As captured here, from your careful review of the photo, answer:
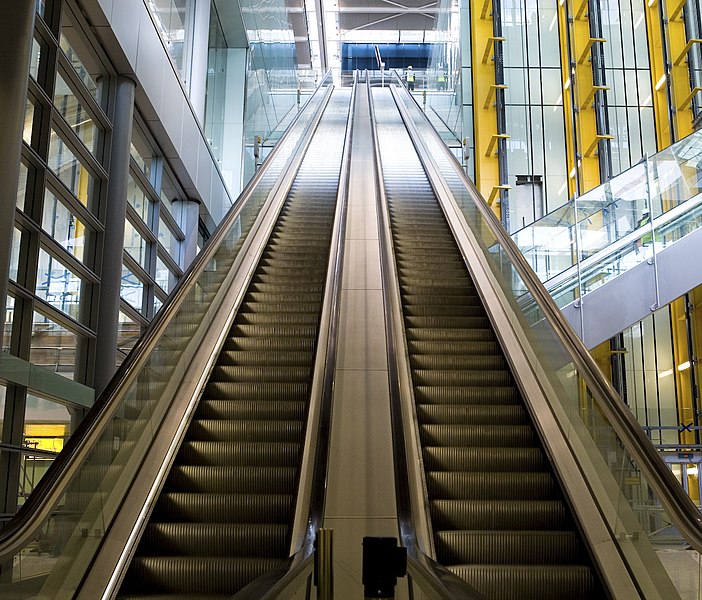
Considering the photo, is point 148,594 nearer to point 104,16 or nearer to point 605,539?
point 605,539

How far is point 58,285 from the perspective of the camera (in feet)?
26.2

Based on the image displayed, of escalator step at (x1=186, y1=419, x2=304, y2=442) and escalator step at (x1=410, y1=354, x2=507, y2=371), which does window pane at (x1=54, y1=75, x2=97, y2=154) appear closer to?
escalator step at (x1=186, y1=419, x2=304, y2=442)

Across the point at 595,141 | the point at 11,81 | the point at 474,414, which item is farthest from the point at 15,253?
the point at 595,141

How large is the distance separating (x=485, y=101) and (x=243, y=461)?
46.2 ft

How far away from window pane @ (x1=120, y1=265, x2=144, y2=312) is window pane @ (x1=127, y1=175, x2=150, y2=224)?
0.84 meters

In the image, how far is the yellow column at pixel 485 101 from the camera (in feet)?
57.3

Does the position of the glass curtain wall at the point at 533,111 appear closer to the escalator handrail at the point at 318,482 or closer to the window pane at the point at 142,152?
the window pane at the point at 142,152

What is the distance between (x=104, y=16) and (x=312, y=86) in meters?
16.0

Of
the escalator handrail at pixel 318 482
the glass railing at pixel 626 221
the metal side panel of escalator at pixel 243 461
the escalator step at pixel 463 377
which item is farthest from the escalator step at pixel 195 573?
the glass railing at pixel 626 221

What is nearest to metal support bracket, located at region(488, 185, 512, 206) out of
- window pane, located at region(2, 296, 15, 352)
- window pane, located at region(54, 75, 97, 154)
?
window pane, located at region(54, 75, 97, 154)

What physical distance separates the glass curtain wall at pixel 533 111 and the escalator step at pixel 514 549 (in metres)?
13.8

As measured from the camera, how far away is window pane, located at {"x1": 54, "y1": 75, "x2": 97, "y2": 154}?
8.05 m

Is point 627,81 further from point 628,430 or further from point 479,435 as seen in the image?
point 628,430

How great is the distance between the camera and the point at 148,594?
13.6 feet
